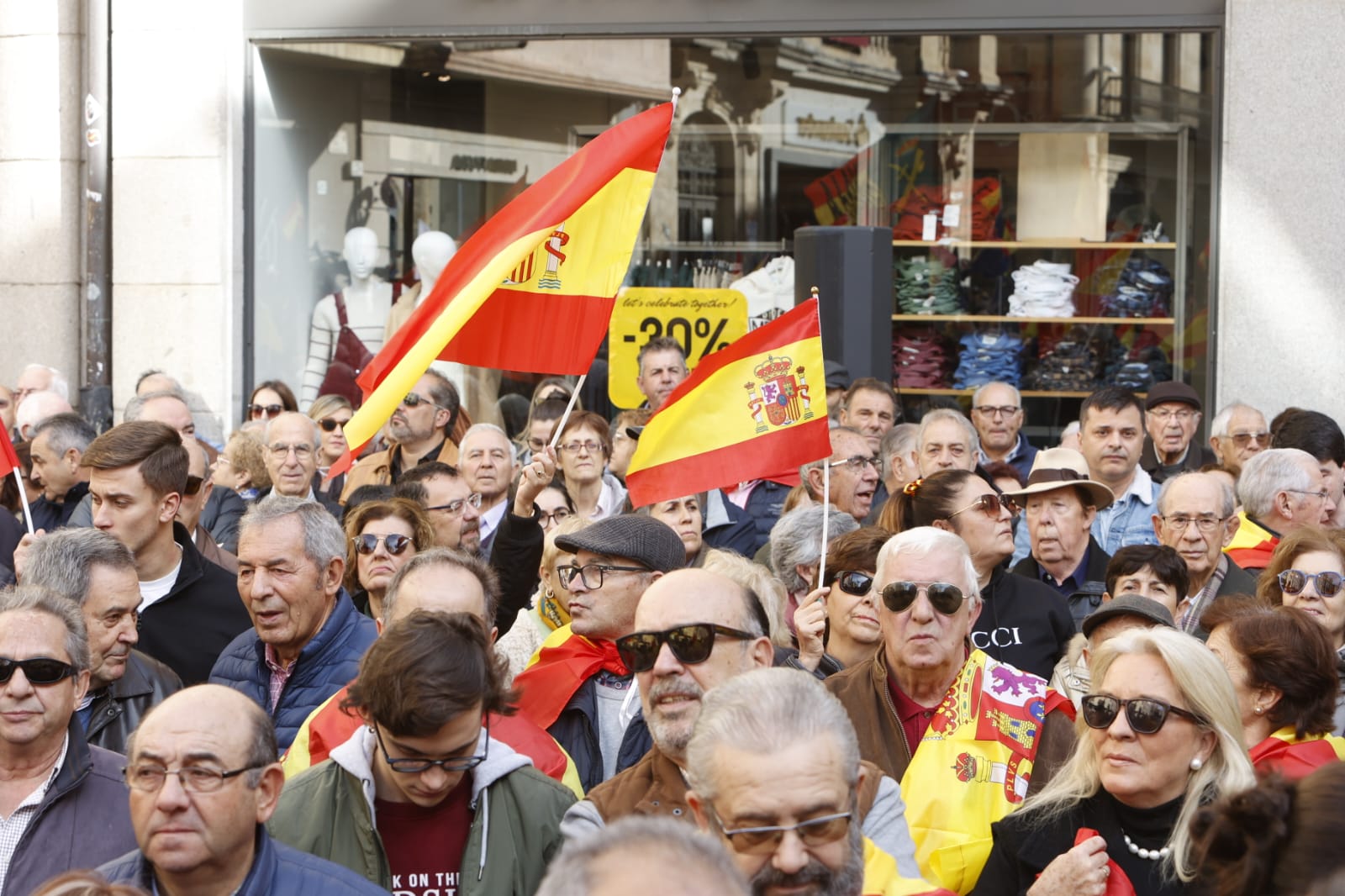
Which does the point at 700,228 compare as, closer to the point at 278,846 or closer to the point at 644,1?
the point at 644,1

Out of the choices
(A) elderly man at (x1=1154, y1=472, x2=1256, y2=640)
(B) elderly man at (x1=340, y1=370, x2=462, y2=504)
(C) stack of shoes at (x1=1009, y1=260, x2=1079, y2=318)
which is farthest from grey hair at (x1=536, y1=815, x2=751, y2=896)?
(C) stack of shoes at (x1=1009, y1=260, x2=1079, y2=318)

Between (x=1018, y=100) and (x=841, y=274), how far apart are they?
3.85 metres

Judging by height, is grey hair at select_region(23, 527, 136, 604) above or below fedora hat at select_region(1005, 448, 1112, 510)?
below

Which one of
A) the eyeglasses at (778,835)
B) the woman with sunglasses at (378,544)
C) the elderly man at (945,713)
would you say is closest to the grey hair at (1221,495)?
the elderly man at (945,713)

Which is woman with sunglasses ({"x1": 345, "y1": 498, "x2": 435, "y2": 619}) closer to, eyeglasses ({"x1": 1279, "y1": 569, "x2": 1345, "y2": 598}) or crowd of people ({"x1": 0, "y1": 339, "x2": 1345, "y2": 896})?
crowd of people ({"x1": 0, "y1": 339, "x2": 1345, "y2": 896})

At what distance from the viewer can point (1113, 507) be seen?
8758mm

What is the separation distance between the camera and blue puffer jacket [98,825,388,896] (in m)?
3.79

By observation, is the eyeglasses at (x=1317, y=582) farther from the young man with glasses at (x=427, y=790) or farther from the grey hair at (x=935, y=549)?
the young man with glasses at (x=427, y=790)

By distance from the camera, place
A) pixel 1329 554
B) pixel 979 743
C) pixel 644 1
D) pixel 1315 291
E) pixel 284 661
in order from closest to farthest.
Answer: pixel 979 743
pixel 284 661
pixel 1329 554
pixel 1315 291
pixel 644 1

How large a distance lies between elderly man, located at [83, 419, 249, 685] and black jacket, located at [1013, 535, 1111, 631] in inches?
120

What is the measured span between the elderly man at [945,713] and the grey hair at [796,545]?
4.10ft

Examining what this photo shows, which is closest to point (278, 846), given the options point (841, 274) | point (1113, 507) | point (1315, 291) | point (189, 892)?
point (189, 892)

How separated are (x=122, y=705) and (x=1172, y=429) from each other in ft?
21.0

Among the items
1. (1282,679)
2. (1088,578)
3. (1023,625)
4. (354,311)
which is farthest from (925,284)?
(1282,679)
